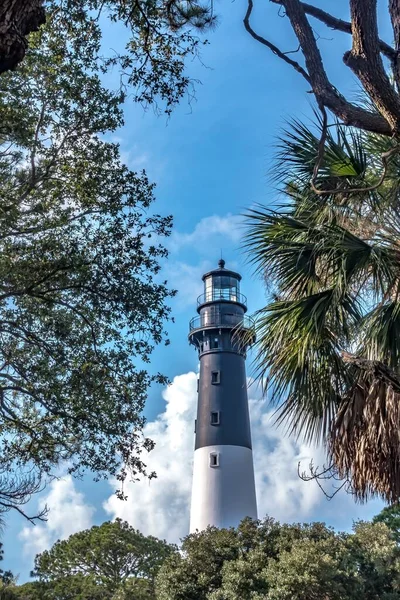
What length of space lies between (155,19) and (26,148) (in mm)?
2298

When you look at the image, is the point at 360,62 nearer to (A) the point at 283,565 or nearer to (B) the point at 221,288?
(A) the point at 283,565

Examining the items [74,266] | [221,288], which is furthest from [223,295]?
[74,266]

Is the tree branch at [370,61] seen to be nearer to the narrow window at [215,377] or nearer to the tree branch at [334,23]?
the tree branch at [334,23]

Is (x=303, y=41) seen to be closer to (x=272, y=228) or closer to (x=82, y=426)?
(x=272, y=228)

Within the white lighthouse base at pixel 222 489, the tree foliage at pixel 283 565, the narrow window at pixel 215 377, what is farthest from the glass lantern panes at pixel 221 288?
the tree foliage at pixel 283 565

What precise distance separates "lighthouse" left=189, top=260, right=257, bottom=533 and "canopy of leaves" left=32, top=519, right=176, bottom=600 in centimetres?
229

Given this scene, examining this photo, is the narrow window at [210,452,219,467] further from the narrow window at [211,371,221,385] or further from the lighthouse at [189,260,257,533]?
the narrow window at [211,371,221,385]

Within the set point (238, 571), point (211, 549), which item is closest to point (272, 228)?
point (238, 571)

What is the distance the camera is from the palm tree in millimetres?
6168

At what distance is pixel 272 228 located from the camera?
7043 mm

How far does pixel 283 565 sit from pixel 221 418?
1043 centimetres

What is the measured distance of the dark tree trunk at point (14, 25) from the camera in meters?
2.69

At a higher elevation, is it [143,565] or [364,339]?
[143,565]

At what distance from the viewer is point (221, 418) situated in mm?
24484
